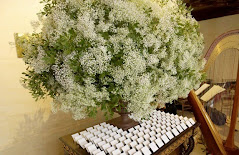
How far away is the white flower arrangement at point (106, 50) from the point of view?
0.85 m

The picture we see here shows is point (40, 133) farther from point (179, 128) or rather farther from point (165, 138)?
point (179, 128)

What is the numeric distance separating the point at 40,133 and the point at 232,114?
2.06 meters

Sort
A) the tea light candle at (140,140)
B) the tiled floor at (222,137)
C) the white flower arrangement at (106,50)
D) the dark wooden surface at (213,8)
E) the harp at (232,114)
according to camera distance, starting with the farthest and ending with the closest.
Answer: the dark wooden surface at (213,8) < the tiled floor at (222,137) < the harp at (232,114) < the tea light candle at (140,140) < the white flower arrangement at (106,50)

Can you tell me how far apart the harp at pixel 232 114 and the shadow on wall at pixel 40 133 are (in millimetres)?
1525

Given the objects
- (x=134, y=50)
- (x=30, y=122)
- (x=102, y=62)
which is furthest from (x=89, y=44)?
(x=30, y=122)

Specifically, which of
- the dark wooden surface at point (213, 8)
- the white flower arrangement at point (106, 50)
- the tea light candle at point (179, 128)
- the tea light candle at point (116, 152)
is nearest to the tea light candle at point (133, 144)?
the tea light candle at point (116, 152)

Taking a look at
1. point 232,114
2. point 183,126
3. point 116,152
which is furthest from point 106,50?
point 232,114

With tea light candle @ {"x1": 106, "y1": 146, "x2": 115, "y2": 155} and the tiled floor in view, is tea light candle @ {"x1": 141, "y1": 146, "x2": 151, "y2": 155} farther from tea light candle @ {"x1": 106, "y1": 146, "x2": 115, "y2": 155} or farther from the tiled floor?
the tiled floor

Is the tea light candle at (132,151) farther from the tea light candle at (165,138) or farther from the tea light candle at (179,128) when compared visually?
the tea light candle at (179,128)

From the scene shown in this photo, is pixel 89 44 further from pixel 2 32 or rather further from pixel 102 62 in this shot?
pixel 2 32

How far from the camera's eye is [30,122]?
1.63 metres

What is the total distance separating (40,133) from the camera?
5.59 feet

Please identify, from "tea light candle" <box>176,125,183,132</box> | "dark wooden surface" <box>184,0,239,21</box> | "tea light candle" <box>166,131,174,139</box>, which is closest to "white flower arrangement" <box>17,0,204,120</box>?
"tea light candle" <box>166,131,174,139</box>

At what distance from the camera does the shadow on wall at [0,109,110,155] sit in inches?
61.6
